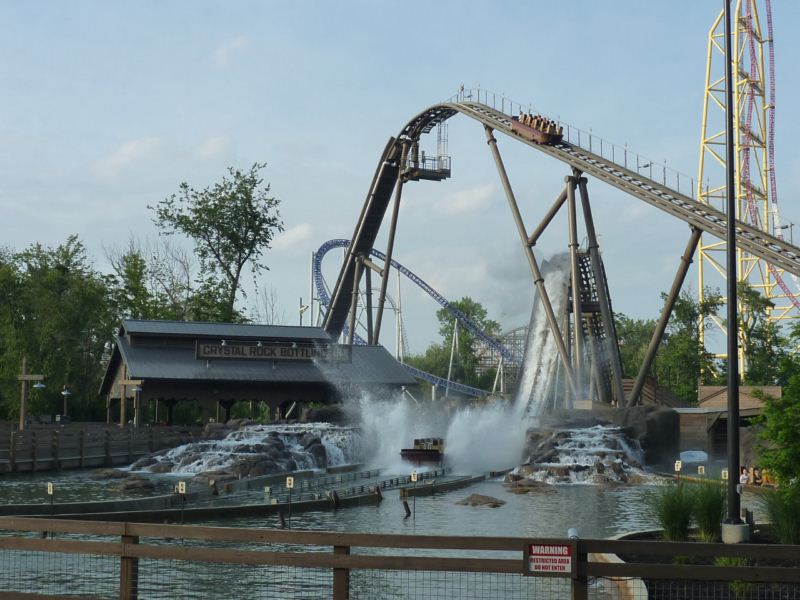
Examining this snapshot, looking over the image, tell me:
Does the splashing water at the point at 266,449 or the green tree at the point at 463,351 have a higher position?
the green tree at the point at 463,351

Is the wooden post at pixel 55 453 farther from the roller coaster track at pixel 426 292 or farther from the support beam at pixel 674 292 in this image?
the roller coaster track at pixel 426 292

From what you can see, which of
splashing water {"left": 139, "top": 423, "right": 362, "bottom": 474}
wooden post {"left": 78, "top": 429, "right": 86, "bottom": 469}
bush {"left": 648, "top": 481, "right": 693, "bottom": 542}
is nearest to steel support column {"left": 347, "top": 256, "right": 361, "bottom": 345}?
splashing water {"left": 139, "top": 423, "right": 362, "bottom": 474}

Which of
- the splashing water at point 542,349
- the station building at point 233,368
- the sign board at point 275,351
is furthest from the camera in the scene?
the sign board at point 275,351

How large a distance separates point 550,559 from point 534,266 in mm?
39912

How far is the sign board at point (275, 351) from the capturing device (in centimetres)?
6109

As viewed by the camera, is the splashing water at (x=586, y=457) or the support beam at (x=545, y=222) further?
the support beam at (x=545, y=222)

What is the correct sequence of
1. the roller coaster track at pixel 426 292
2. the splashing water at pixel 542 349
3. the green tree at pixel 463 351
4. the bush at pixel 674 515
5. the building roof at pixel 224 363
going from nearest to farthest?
the bush at pixel 674 515 → the building roof at pixel 224 363 → the splashing water at pixel 542 349 → the roller coaster track at pixel 426 292 → the green tree at pixel 463 351

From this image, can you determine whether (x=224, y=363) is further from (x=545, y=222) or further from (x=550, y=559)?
(x=550, y=559)

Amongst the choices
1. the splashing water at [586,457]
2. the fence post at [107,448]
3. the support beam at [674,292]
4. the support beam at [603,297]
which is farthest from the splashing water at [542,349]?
the fence post at [107,448]

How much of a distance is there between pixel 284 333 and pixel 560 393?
64.8ft

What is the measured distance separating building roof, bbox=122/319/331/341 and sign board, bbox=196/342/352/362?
119 cm

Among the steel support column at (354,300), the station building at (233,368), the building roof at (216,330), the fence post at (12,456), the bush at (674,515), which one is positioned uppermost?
the steel support column at (354,300)

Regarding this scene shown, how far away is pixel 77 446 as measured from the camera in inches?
1769

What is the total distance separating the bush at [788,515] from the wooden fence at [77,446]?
33.3 m
